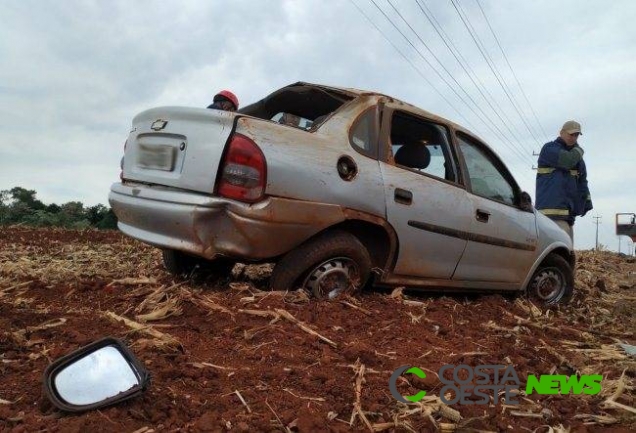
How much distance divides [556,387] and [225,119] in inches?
89.4

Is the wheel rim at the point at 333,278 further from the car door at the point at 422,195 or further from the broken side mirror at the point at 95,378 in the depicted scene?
the broken side mirror at the point at 95,378

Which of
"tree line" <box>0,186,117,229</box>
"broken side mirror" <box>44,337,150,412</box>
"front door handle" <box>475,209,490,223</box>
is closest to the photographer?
"broken side mirror" <box>44,337,150,412</box>

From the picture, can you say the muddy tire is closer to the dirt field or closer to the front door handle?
the dirt field

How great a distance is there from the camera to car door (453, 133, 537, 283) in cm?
434

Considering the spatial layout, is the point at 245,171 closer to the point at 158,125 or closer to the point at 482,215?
the point at 158,125

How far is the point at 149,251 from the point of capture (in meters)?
6.77

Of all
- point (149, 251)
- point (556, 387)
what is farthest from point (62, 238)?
point (556, 387)

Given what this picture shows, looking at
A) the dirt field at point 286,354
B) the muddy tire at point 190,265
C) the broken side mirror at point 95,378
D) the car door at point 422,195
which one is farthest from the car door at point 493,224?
the broken side mirror at point 95,378

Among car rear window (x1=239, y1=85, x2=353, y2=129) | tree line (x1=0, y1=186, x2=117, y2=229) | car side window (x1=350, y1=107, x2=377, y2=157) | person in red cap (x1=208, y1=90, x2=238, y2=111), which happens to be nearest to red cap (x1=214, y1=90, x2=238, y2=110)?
person in red cap (x1=208, y1=90, x2=238, y2=111)

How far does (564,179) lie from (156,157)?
549 centimetres

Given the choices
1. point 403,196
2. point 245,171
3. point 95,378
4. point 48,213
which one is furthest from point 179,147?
point 48,213

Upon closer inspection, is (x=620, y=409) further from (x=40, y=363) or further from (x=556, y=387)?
(x=40, y=363)

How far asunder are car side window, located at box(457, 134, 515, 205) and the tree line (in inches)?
426
